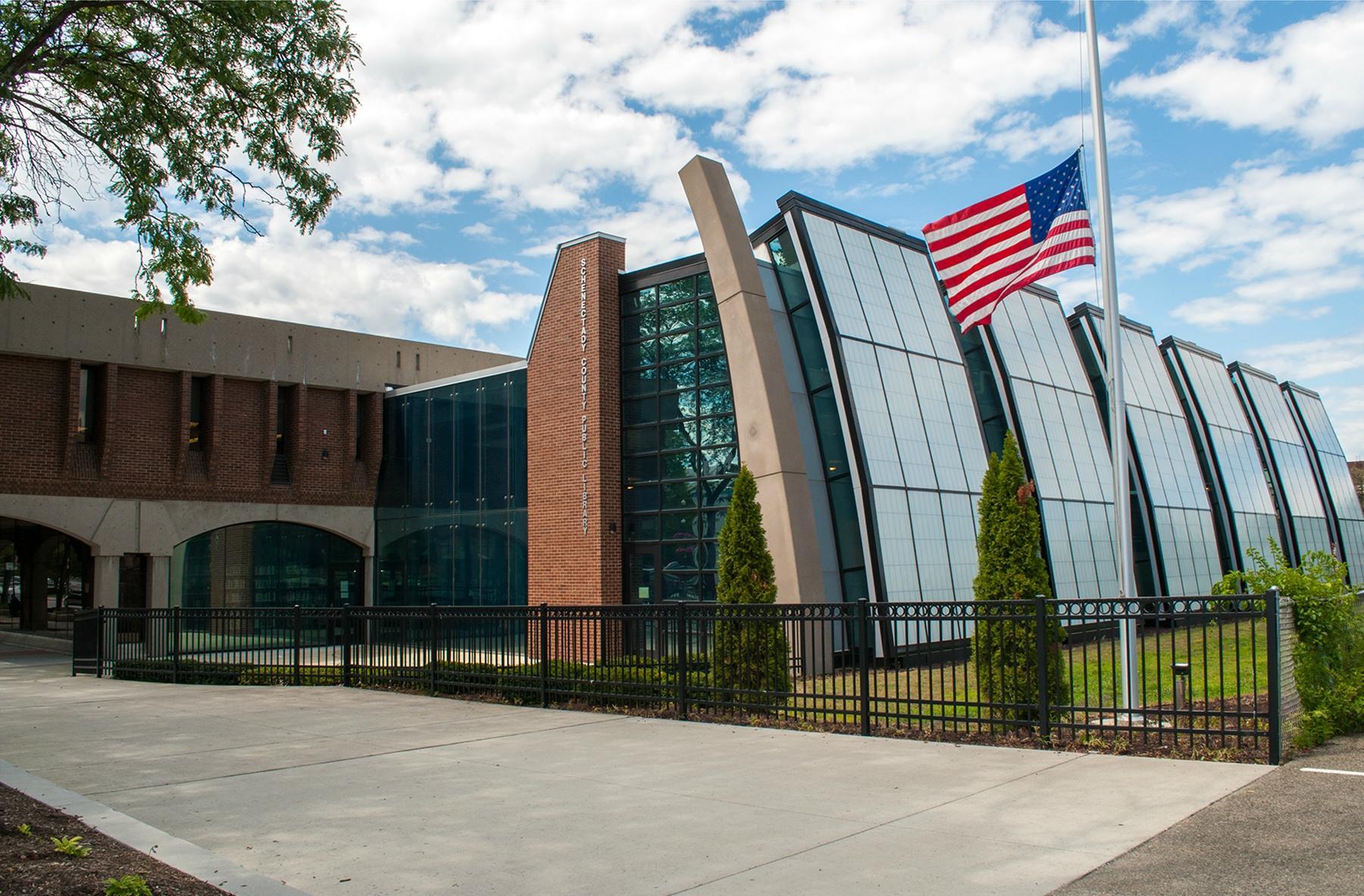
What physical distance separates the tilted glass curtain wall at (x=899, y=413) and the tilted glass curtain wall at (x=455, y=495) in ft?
25.8

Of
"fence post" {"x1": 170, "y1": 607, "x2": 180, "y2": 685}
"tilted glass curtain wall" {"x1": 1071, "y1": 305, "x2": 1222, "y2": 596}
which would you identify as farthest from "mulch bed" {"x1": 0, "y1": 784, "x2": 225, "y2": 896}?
"tilted glass curtain wall" {"x1": 1071, "y1": 305, "x2": 1222, "y2": 596}

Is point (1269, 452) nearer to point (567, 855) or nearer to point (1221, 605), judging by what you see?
point (1221, 605)

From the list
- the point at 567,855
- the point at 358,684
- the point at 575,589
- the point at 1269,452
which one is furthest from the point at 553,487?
the point at 1269,452

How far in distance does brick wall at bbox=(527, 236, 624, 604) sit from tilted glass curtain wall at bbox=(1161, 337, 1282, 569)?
19544 millimetres

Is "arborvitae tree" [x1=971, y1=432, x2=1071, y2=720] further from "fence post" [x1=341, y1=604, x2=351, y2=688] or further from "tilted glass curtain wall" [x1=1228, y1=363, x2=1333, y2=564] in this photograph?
"tilted glass curtain wall" [x1=1228, y1=363, x2=1333, y2=564]

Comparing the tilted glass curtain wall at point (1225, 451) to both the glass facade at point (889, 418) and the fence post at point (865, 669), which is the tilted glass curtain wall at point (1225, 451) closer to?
the glass facade at point (889, 418)

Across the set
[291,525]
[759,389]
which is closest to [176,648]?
[759,389]

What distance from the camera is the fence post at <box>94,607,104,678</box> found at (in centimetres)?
1867

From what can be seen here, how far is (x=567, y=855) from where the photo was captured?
19.6 feet

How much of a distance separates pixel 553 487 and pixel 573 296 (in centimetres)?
394

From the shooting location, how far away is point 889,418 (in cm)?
1836

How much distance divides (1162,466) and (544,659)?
20504mm

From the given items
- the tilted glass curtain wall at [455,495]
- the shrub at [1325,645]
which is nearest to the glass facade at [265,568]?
the tilted glass curtain wall at [455,495]

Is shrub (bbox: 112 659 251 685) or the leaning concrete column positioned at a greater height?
Result: the leaning concrete column
